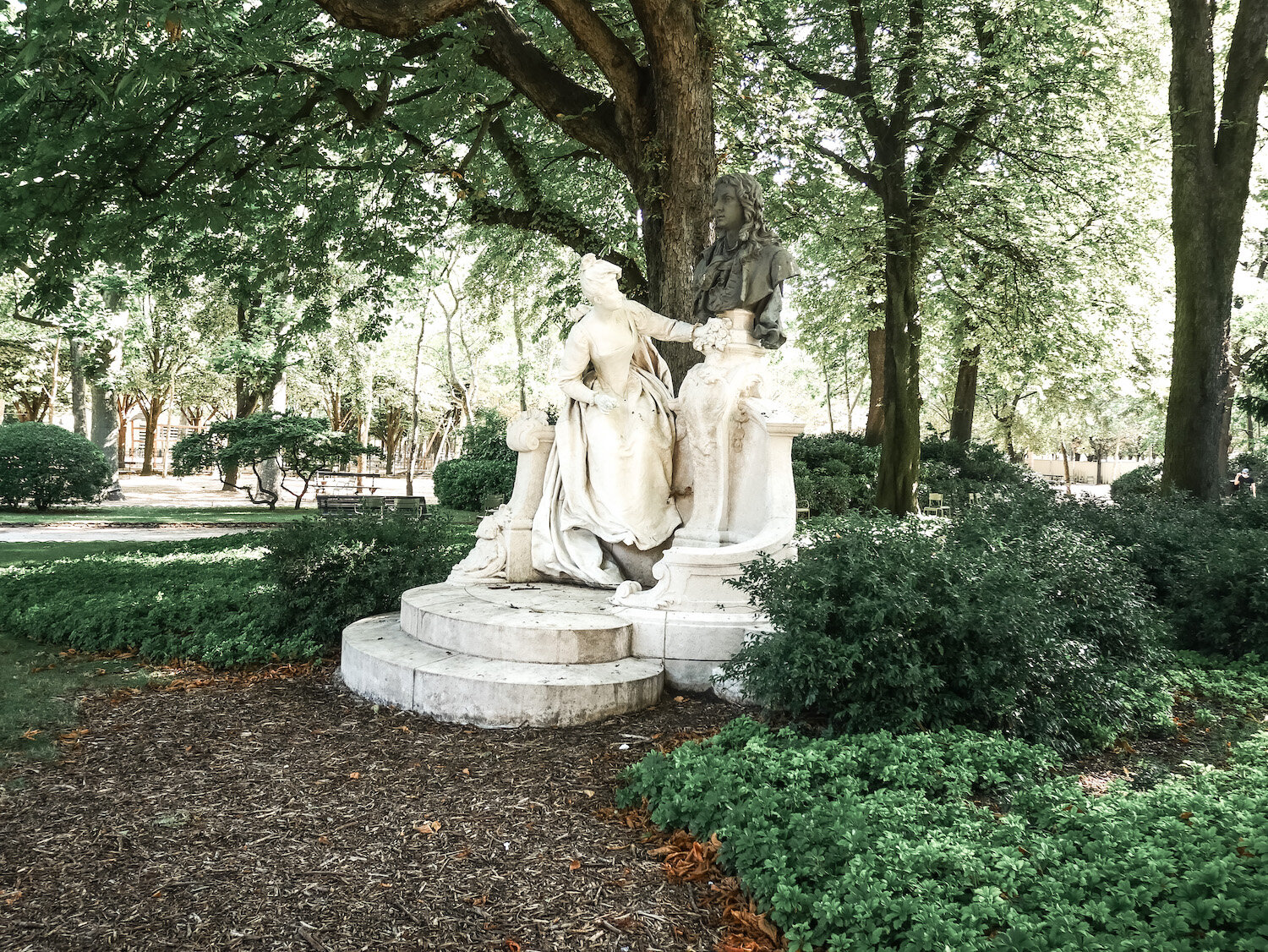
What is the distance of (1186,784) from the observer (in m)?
3.23

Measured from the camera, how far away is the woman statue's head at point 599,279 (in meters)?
5.65

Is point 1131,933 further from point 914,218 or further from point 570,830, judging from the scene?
point 914,218

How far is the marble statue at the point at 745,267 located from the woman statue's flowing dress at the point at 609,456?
38 cm

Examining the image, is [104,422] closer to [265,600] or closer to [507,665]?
[265,600]

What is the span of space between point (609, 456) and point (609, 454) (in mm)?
13

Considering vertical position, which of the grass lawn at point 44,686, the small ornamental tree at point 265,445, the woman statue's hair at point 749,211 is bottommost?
the grass lawn at point 44,686

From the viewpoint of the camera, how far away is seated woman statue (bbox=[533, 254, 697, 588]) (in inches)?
231

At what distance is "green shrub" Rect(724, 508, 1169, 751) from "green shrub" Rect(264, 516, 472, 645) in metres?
3.55

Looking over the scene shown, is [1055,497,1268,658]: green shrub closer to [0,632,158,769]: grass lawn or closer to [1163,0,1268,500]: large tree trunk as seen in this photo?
[1163,0,1268,500]: large tree trunk

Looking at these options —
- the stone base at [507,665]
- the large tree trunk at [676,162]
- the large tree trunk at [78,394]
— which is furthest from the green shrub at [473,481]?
the stone base at [507,665]

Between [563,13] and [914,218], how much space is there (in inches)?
292

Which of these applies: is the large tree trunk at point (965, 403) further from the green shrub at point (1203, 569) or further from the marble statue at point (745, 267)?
the marble statue at point (745, 267)

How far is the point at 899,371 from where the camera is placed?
45.9 feet

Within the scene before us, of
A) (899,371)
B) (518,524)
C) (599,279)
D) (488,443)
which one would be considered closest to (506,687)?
(518,524)
